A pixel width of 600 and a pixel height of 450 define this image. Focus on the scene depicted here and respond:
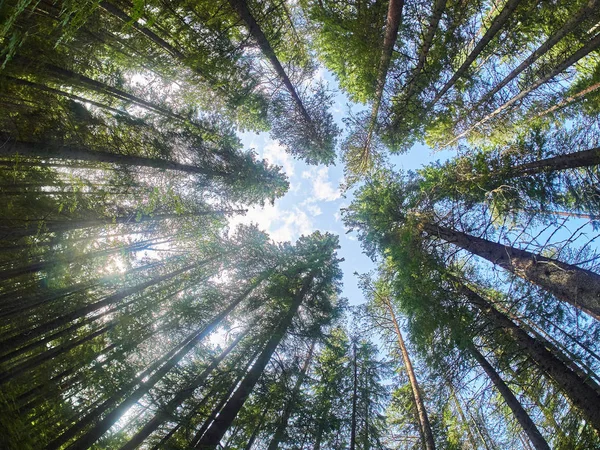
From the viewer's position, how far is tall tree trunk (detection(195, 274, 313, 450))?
21.3 feet

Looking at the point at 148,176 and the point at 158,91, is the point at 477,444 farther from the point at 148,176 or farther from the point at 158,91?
the point at 158,91

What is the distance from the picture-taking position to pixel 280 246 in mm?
14422

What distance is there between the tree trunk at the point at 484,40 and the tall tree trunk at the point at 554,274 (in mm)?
4963

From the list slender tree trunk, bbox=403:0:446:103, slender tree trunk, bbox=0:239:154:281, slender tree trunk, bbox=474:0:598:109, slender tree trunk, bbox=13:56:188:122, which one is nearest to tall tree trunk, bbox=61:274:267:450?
slender tree trunk, bbox=0:239:154:281

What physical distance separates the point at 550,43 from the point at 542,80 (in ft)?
3.22

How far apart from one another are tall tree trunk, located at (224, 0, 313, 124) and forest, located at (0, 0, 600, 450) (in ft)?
0.23

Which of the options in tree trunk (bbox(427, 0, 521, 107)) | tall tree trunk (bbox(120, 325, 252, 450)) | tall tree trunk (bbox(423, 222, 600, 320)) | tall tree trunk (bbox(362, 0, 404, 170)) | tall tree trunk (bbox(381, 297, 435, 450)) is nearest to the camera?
tall tree trunk (bbox(423, 222, 600, 320))

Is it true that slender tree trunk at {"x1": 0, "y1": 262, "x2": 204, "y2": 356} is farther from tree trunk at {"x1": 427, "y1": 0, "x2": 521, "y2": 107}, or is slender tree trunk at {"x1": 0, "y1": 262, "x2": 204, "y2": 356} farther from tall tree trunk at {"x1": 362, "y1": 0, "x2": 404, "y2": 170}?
tree trunk at {"x1": 427, "y1": 0, "x2": 521, "y2": 107}

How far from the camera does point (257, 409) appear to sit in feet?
28.9

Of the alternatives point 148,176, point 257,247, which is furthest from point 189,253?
point 148,176

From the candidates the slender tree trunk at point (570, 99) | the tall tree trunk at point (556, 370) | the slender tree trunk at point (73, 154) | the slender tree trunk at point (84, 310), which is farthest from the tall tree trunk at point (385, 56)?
the slender tree trunk at point (84, 310)

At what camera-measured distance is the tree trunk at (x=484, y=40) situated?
611 cm

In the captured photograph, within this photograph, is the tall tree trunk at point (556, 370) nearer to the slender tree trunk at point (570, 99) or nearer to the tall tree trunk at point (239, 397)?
the tall tree trunk at point (239, 397)

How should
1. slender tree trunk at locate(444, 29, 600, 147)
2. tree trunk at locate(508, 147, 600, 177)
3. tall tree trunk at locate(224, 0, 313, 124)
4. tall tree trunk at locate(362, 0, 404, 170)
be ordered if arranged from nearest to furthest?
tall tree trunk at locate(362, 0, 404, 170) → tree trunk at locate(508, 147, 600, 177) → tall tree trunk at locate(224, 0, 313, 124) → slender tree trunk at locate(444, 29, 600, 147)
